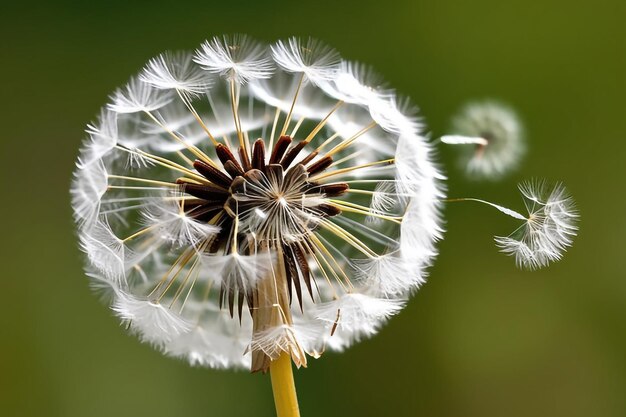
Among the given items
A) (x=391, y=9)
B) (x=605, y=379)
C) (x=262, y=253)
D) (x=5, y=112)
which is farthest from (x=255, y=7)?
(x=262, y=253)

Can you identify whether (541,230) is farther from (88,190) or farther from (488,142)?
(88,190)

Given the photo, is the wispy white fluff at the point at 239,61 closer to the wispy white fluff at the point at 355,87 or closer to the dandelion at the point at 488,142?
the wispy white fluff at the point at 355,87

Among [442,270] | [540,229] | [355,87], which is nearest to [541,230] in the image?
[540,229]

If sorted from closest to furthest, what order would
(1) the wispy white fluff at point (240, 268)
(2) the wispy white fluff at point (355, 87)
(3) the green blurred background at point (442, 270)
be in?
(1) the wispy white fluff at point (240, 268), (2) the wispy white fluff at point (355, 87), (3) the green blurred background at point (442, 270)

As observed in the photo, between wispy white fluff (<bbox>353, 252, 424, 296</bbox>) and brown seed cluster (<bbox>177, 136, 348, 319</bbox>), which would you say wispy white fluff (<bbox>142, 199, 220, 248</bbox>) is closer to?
brown seed cluster (<bbox>177, 136, 348, 319</bbox>)

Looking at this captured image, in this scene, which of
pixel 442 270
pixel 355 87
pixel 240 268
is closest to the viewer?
pixel 240 268

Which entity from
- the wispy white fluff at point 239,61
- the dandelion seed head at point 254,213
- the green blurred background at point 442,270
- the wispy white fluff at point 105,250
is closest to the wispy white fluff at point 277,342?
the dandelion seed head at point 254,213

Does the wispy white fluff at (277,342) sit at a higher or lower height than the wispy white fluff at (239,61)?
lower
